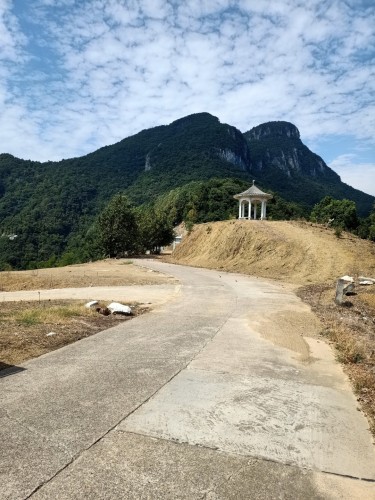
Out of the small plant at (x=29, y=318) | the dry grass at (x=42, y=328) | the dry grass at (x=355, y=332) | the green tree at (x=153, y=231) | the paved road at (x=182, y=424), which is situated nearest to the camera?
the paved road at (x=182, y=424)

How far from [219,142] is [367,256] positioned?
153294 millimetres

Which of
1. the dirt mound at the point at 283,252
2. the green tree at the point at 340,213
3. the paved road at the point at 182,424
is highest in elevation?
the green tree at the point at 340,213

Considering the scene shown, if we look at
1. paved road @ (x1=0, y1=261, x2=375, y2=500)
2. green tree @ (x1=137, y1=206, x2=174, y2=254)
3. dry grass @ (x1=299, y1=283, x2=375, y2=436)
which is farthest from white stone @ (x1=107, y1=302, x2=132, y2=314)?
green tree @ (x1=137, y1=206, x2=174, y2=254)

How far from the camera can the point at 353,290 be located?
19641 millimetres

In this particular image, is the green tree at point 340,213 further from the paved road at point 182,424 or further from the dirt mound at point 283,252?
the paved road at point 182,424

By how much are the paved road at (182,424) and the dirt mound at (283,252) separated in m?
18.5

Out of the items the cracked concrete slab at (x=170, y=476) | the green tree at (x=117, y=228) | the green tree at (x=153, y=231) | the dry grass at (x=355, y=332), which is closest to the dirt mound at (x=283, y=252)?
the dry grass at (x=355, y=332)

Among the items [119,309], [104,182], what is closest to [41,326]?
[119,309]

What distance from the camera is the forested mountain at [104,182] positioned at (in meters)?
92.5

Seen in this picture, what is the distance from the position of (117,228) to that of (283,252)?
24.6 meters

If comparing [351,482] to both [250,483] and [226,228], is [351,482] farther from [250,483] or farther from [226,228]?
[226,228]

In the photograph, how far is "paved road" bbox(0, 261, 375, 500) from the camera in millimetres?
3594

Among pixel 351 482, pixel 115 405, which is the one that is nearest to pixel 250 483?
pixel 351 482

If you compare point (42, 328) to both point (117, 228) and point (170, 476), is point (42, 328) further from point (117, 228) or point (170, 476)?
point (117, 228)
